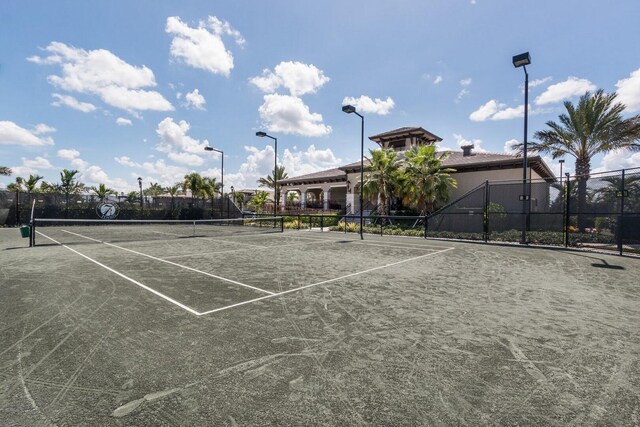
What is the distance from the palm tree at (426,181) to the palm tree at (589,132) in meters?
7.11

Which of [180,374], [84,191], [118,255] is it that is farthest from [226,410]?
[84,191]

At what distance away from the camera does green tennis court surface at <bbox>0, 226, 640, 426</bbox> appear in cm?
243

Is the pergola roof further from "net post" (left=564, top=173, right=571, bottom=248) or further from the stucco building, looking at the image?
"net post" (left=564, top=173, right=571, bottom=248)

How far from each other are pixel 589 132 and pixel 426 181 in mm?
11014

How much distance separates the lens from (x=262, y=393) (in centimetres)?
261

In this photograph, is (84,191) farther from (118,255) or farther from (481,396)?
(481,396)

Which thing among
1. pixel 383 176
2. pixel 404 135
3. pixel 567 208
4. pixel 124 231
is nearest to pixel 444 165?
pixel 383 176

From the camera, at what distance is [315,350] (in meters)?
3.44

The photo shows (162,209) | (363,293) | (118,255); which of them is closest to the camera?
(363,293)

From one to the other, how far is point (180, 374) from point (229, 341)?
776mm

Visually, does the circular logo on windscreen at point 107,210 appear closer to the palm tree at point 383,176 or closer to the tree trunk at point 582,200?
the palm tree at point 383,176

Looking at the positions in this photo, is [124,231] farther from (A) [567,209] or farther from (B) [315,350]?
(A) [567,209]

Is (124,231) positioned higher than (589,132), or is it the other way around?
(589,132)

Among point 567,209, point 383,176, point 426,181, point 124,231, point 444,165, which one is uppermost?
point 444,165
